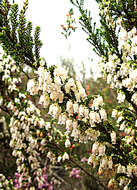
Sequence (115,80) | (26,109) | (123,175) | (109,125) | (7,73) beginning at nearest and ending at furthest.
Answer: (109,125), (123,175), (115,80), (26,109), (7,73)

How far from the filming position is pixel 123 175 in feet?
7.68

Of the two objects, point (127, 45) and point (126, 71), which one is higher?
point (127, 45)

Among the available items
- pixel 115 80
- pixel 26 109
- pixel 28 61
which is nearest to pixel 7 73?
pixel 26 109

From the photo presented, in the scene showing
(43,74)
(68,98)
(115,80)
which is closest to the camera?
(43,74)

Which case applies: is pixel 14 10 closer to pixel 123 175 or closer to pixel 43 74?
pixel 43 74

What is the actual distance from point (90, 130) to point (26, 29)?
4.49 feet

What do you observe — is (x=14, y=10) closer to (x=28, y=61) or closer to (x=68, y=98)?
(x=28, y=61)

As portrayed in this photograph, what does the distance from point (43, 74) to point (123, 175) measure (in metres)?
1.67

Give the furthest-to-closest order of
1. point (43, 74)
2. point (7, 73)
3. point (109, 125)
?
point (7, 73)
point (109, 125)
point (43, 74)

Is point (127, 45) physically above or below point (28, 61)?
above

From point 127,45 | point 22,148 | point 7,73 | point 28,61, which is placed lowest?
point 22,148

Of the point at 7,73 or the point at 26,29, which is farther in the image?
the point at 7,73

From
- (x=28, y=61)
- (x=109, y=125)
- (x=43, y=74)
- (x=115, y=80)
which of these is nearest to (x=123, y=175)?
(x=109, y=125)

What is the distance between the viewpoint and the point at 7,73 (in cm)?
492
